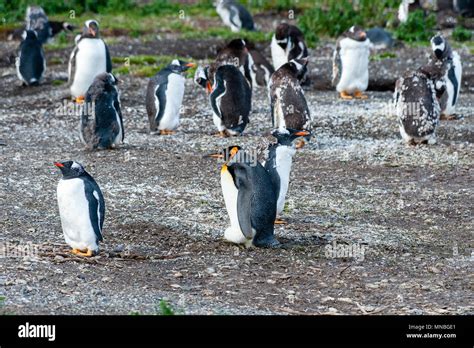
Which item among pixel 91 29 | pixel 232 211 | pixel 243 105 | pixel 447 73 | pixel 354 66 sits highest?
pixel 91 29

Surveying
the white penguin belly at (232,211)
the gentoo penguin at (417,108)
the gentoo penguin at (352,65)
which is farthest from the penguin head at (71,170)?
the gentoo penguin at (352,65)

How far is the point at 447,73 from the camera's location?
12727 millimetres

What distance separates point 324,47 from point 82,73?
5630mm

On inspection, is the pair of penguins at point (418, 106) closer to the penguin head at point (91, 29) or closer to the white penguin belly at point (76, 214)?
the penguin head at point (91, 29)

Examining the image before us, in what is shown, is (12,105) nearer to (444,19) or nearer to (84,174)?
(84,174)

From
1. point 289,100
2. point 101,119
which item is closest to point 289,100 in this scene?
point 289,100

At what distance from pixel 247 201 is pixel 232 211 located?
0.58 ft

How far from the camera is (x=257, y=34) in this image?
19.6 m

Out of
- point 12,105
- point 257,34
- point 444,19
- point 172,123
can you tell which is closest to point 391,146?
point 172,123

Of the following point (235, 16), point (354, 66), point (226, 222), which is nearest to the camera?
point (226, 222)

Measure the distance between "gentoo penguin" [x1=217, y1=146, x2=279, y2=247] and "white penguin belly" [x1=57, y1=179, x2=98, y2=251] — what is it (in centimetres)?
107

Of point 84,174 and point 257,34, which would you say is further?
point 257,34

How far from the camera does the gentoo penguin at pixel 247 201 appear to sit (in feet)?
26.3

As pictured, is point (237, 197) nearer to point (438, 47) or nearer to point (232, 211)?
point (232, 211)
